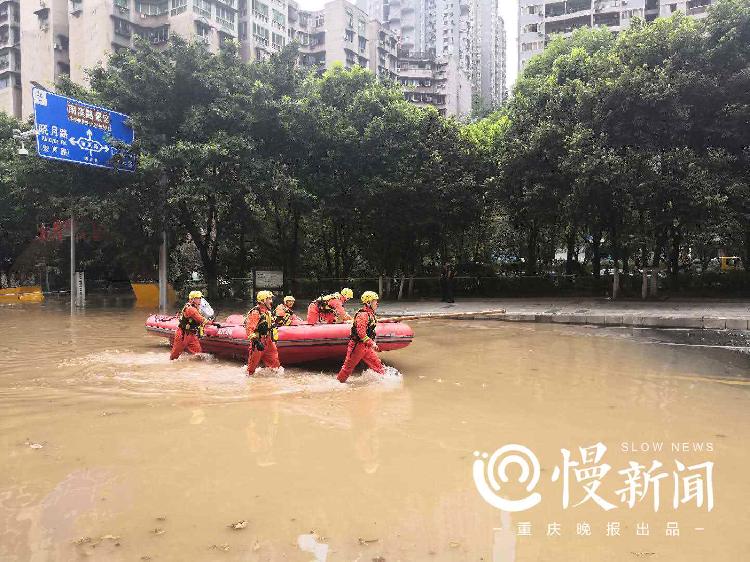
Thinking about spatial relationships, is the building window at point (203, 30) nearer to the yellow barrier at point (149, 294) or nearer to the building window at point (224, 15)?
the building window at point (224, 15)

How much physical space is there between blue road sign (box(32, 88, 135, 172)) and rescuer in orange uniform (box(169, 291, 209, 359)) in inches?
330

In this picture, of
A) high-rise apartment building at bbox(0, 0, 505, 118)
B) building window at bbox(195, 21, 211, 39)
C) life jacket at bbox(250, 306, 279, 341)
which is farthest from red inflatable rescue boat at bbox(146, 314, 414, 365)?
building window at bbox(195, 21, 211, 39)

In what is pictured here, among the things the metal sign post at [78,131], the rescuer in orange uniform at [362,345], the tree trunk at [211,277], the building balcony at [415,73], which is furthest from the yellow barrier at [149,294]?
the building balcony at [415,73]

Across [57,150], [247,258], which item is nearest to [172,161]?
[57,150]

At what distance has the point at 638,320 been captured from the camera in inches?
566

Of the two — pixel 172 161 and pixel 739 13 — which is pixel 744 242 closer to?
pixel 739 13

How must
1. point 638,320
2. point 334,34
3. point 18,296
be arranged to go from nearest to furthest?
point 638,320 < point 18,296 < point 334,34

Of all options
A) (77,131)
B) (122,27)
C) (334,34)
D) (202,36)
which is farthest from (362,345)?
(334,34)

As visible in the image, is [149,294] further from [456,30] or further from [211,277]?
[456,30]

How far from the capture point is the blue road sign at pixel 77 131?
1551 cm

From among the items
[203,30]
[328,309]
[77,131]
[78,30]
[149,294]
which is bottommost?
[149,294]

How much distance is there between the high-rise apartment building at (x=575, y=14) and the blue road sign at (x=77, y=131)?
39899 millimetres

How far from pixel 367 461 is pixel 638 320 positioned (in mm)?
11331

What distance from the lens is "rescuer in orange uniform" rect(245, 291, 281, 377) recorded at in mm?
8762
